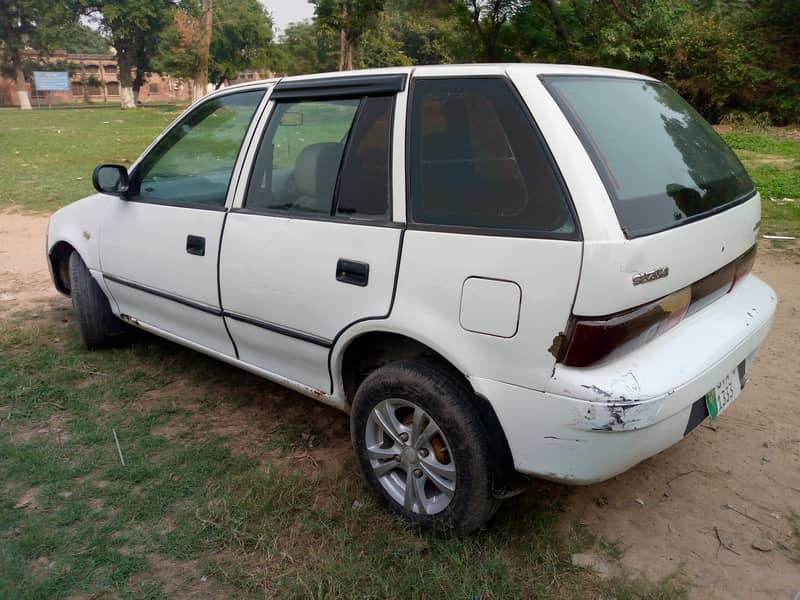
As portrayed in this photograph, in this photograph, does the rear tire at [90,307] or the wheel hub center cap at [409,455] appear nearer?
the wheel hub center cap at [409,455]

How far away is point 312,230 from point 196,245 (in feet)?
2.65

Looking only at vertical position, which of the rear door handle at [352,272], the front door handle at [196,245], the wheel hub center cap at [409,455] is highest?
the rear door handle at [352,272]

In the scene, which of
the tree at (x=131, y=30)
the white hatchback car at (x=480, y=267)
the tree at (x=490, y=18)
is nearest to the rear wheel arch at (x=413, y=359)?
the white hatchback car at (x=480, y=267)

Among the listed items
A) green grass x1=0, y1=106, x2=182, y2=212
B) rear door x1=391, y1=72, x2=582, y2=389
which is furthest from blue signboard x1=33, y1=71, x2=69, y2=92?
rear door x1=391, y1=72, x2=582, y2=389

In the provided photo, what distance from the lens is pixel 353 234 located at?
8.50 ft

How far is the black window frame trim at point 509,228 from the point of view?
6.77 feet

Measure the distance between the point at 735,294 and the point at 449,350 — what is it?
1319mm

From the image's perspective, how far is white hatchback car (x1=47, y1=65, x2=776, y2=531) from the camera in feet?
6.79

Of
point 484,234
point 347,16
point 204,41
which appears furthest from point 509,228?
point 204,41

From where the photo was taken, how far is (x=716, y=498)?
2.79m

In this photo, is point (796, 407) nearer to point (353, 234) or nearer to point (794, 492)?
point (794, 492)

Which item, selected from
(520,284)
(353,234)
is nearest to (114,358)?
(353,234)

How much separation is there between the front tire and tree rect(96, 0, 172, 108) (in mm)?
47912

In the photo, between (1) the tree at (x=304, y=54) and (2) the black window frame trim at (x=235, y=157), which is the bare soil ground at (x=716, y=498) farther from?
(1) the tree at (x=304, y=54)
